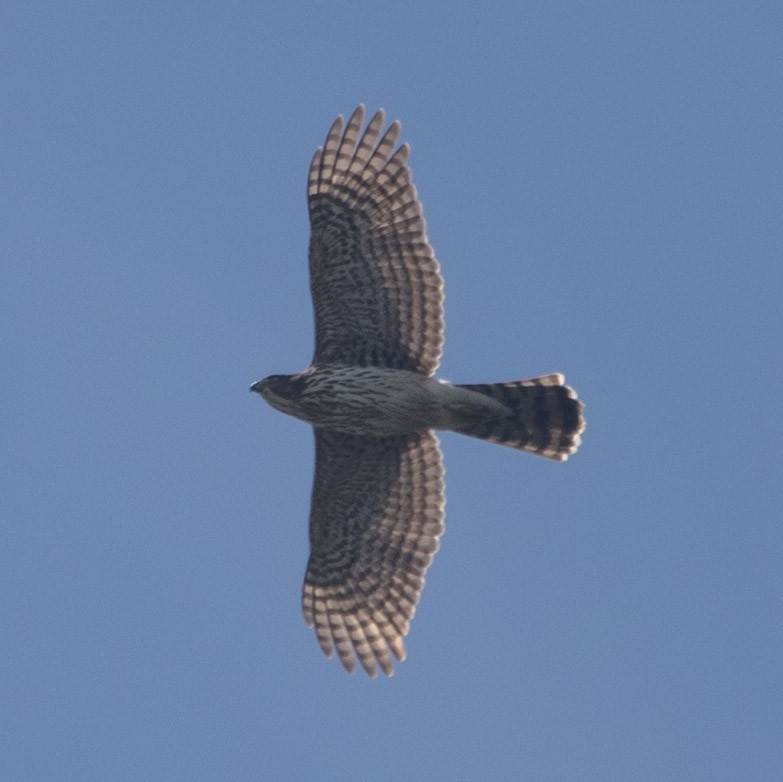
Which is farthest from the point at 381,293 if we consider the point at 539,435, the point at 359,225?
the point at 539,435

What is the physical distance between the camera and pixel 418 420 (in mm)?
16922

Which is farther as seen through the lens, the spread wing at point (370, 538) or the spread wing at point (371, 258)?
the spread wing at point (370, 538)

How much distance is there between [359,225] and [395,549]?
311 centimetres

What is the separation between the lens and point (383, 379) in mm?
16688

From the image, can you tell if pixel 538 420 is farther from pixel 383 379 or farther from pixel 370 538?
pixel 370 538

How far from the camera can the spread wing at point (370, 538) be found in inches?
687

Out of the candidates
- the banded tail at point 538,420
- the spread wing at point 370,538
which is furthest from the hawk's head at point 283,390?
the banded tail at point 538,420

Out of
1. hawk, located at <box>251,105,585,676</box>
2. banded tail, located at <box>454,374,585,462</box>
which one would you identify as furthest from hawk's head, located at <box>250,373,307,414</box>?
banded tail, located at <box>454,374,585,462</box>

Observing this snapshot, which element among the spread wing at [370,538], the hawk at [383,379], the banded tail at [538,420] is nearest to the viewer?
the hawk at [383,379]

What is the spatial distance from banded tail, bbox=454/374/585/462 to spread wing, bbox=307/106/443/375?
78 cm

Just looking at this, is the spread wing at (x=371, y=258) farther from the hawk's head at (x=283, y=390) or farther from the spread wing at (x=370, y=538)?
the spread wing at (x=370, y=538)

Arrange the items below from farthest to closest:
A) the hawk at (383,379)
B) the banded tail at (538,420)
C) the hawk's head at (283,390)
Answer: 1. the banded tail at (538,420)
2. the hawk's head at (283,390)
3. the hawk at (383,379)

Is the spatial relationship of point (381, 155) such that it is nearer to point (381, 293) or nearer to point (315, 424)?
point (381, 293)

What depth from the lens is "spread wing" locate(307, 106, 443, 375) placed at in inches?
658
